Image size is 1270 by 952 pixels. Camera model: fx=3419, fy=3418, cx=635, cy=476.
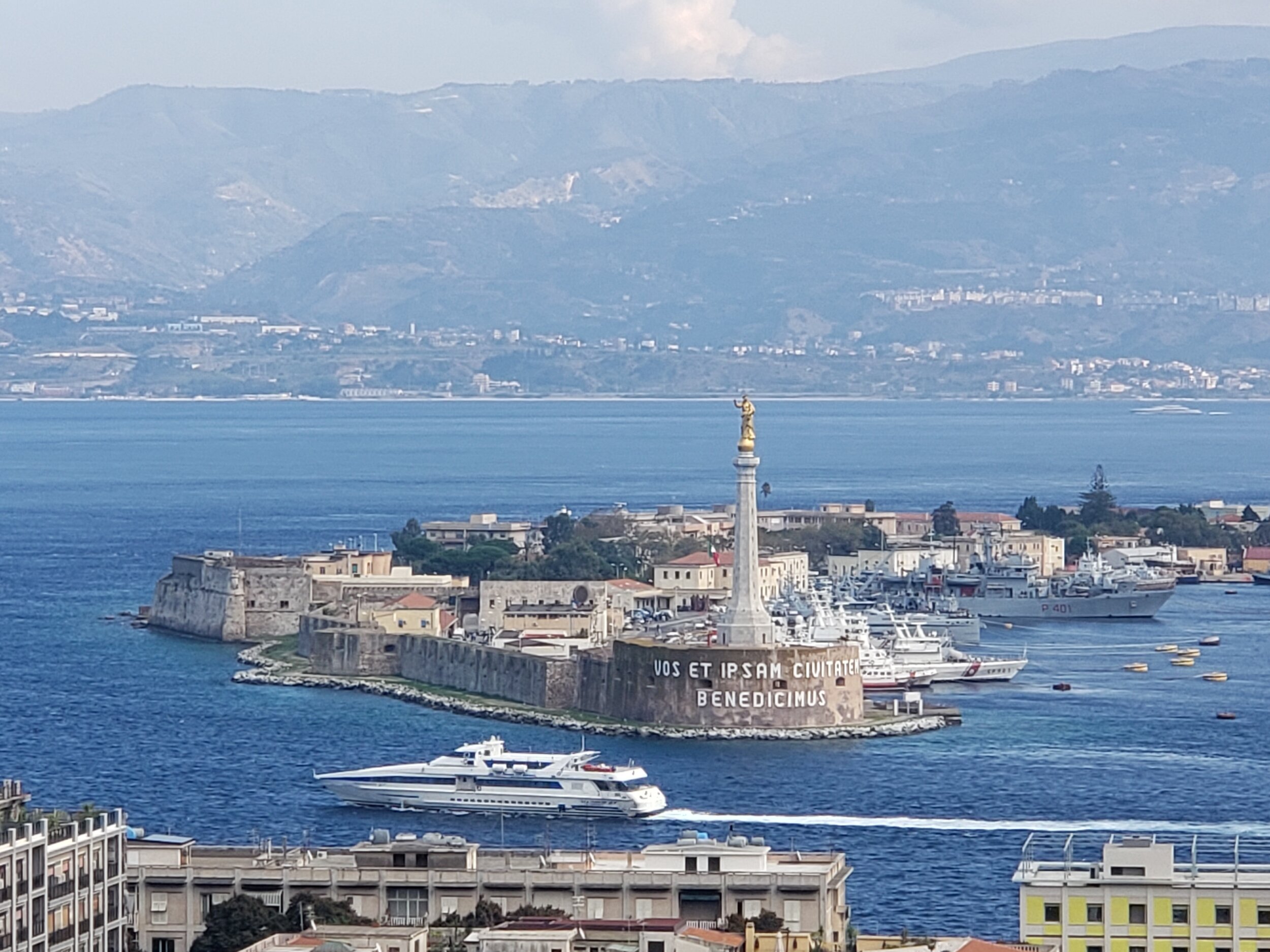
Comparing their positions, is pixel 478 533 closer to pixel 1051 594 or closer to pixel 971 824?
pixel 1051 594

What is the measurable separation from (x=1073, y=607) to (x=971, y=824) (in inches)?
1302

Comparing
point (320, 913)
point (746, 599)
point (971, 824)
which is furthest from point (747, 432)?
point (320, 913)

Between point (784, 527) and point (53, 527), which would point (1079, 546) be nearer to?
point (784, 527)

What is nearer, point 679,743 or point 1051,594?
point 679,743

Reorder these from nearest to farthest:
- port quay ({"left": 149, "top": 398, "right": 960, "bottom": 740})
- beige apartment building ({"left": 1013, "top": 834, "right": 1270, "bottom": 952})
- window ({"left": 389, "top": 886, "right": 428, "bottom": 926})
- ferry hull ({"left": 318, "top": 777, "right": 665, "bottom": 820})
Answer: beige apartment building ({"left": 1013, "top": 834, "right": 1270, "bottom": 952}) → window ({"left": 389, "top": 886, "right": 428, "bottom": 926}) → ferry hull ({"left": 318, "top": 777, "right": 665, "bottom": 820}) → port quay ({"left": 149, "top": 398, "right": 960, "bottom": 740})

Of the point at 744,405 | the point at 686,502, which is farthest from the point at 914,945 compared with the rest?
the point at 686,502

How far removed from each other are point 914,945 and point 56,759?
2338 cm

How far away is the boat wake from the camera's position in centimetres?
3669

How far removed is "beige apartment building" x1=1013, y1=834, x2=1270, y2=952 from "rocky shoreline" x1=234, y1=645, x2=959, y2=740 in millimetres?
23409

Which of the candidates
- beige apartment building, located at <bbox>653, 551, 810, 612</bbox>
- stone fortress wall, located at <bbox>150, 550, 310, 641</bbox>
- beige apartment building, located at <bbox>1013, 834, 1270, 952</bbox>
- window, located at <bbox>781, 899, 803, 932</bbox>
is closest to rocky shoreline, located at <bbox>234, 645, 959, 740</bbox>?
stone fortress wall, located at <bbox>150, 550, 310, 641</bbox>

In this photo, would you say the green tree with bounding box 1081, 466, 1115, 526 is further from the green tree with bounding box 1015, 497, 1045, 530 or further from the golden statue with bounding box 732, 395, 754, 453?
the golden statue with bounding box 732, 395, 754, 453

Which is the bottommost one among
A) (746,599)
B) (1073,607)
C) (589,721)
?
(589,721)

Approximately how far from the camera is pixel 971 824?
37312 millimetres

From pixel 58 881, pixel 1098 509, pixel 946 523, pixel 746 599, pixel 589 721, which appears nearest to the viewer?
pixel 58 881
